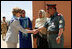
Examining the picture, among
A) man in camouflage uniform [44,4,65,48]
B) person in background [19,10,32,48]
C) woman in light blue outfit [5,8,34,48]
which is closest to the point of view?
man in camouflage uniform [44,4,65,48]

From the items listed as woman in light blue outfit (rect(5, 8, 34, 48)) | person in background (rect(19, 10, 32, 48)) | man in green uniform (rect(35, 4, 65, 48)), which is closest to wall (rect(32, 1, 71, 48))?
person in background (rect(19, 10, 32, 48))

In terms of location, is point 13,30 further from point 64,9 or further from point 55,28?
point 64,9

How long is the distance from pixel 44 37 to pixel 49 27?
144 centimetres

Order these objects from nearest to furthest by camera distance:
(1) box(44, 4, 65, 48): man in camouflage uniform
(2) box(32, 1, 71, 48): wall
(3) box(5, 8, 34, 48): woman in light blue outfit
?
(1) box(44, 4, 65, 48): man in camouflage uniform < (3) box(5, 8, 34, 48): woman in light blue outfit < (2) box(32, 1, 71, 48): wall

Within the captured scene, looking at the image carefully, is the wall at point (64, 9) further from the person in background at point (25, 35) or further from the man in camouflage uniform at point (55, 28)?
the man in camouflage uniform at point (55, 28)

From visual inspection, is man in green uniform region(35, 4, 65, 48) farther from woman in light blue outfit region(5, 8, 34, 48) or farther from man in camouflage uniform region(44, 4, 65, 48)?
woman in light blue outfit region(5, 8, 34, 48)

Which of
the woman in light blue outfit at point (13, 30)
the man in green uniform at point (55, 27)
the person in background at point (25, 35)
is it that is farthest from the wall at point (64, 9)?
the man in green uniform at point (55, 27)

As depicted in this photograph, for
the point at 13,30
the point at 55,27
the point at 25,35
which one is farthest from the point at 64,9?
the point at 13,30

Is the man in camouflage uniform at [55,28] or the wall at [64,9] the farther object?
the wall at [64,9]

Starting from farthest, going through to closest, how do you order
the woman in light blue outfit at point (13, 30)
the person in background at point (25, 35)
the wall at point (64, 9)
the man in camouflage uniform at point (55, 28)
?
the wall at point (64, 9)
the person in background at point (25, 35)
the woman in light blue outfit at point (13, 30)
the man in camouflage uniform at point (55, 28)

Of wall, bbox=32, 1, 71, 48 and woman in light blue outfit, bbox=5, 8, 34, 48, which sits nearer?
woman in light blue outfit, bbox=5, 8, 34, 48

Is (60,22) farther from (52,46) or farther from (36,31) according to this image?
(36,31)

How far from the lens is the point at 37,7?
8211 mm

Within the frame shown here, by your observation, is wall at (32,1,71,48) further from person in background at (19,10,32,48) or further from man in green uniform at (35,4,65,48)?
man in green uniform at (35,4,65,48)
